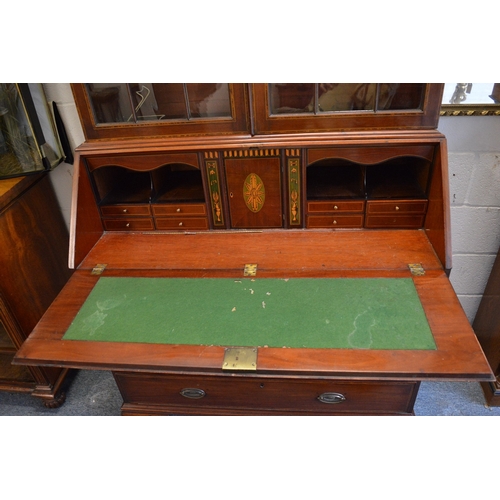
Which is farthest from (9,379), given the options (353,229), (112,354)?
(353,229)

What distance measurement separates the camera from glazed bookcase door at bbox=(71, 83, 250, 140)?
139 centimetres

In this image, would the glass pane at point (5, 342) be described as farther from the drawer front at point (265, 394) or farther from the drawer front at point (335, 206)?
the drawer front at point (335, 206)

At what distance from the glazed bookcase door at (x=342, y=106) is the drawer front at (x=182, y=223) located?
405 millimetres

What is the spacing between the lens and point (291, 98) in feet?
4.51

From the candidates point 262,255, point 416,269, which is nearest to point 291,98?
point 262,255

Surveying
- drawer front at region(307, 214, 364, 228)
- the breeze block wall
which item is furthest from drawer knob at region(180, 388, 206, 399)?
the breeze block wall

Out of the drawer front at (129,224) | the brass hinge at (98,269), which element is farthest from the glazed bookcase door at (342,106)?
the brass hinge at (98,269)

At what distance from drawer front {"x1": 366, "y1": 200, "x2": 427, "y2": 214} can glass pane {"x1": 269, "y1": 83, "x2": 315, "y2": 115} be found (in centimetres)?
41

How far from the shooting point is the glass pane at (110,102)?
1401mm

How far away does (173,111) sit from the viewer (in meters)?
1.44

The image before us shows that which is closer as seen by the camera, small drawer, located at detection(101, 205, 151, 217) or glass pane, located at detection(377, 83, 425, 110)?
glass pane, located at detection(377, 83, 425, 110)

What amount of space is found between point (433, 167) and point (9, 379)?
6.81 feet

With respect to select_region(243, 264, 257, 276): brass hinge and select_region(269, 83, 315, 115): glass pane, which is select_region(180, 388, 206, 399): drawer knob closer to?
select_region(243, 264, 257, 276): brass hinge

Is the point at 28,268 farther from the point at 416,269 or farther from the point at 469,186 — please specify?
the point at 469,186
